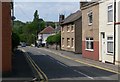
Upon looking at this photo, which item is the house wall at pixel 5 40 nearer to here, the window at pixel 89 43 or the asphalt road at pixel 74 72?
the asphalt road at pixel 74 72

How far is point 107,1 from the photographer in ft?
110

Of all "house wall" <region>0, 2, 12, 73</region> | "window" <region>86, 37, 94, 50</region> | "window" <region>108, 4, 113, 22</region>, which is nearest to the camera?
"house wall" <region>0, 2, 12, 73</region>

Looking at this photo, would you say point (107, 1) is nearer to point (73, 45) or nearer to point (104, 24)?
point (104, 24)

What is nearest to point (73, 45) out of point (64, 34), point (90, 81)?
→ point (64, 34)

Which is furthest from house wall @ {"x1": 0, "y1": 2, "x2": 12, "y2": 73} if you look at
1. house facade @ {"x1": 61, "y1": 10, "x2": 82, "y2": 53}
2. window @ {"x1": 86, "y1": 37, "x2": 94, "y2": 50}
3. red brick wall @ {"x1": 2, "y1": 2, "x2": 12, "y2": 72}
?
house facade @ {"x1": 61, "y1": 10, "x2": 82, "y2": 53}

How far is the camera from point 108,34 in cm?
3325

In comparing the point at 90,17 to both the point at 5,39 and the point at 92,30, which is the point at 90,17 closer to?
the point at 92,30

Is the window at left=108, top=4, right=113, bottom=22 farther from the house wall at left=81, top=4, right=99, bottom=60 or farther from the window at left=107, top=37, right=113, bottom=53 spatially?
Answer: the house wall at left=81, top=4, right=99, bottom=60

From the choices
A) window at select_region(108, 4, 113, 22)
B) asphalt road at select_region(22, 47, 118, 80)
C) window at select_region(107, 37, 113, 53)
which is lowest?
asphalt road at select_region(22, 47, 118, 80)

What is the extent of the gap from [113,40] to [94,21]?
729cm

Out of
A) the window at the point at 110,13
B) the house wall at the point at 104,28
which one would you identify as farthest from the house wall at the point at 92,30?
the window at the point at 110,13

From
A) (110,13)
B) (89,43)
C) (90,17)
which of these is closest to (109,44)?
(110,13)

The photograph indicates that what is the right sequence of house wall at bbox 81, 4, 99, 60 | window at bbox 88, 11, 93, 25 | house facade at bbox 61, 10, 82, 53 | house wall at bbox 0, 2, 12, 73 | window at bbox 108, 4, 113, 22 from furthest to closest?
1. house facade at bbox 61, 10, 82, 53
2. window at bbox 88, 11, 93, 25
3. house wall at bbox 81, 4, 99, 60
4. window at bbox 108, 4, 113, 22
5. house wall at bbox 0, 2, 12, 73

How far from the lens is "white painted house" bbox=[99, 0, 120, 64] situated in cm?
3122
